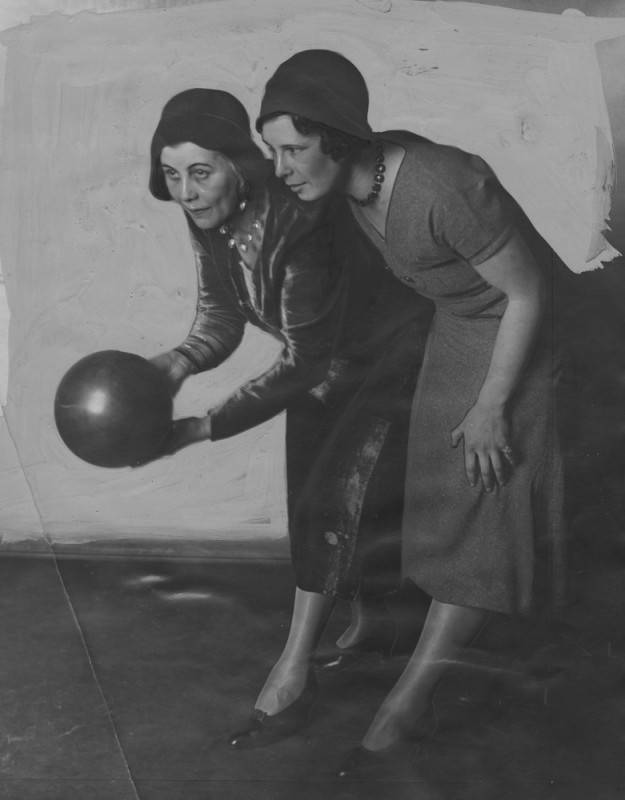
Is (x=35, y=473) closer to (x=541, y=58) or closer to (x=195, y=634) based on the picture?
(x=195, y=634)

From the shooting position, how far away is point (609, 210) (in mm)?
1984

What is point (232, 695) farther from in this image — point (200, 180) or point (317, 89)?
point (317, 89)

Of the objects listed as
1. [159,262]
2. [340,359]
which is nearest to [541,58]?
[340,359]

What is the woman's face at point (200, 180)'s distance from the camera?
1.93 metres

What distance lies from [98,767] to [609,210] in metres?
1.61

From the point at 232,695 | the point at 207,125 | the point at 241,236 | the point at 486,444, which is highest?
the point at 207,125

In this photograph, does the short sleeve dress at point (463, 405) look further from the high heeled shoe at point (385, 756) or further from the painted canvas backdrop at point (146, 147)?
the high heeled shoe at point (385, 756)

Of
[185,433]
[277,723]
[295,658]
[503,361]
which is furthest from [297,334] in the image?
[277,723]

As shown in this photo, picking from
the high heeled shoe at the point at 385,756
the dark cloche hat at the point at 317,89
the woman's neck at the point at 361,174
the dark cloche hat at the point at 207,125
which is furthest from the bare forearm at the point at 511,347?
the high heeled shoe at the point at 385,756

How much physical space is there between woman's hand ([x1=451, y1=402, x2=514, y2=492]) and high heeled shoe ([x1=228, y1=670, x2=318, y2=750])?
573mm

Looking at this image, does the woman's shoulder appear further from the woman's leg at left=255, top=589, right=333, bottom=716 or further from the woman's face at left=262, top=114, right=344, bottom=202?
the woman's leg at left=255, top=589, right=333, bottom=716

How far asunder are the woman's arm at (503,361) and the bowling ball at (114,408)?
2.03 feet

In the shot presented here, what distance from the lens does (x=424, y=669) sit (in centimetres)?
210

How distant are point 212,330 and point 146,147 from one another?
15.3 inches
